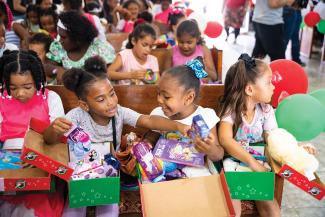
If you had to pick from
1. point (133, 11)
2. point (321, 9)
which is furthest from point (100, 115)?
point (321, 9)

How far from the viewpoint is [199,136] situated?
1.76 metres

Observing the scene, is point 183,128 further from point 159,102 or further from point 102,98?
point 102,98

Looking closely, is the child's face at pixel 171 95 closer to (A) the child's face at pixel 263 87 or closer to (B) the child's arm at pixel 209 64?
(A) the child's face at pixel 263 87

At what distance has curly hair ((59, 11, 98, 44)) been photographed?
3107mm

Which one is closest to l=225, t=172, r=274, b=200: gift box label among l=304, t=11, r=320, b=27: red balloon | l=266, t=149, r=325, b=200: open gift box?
l=266, t=149, r=325, b=200: open gift box

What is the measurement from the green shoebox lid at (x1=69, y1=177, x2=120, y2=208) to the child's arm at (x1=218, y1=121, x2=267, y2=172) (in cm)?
67

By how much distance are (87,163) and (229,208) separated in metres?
0.70

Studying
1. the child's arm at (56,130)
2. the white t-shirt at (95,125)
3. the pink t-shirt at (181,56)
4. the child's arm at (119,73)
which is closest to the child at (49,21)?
the child's arm at (119,73)

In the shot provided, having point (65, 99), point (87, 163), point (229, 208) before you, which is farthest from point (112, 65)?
point (229, 208)

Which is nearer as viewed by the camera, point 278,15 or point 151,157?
point 151,157

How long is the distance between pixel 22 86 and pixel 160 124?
83 cm

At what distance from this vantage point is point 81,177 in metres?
1.72

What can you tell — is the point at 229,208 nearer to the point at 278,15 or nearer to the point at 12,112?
the point at 12,112

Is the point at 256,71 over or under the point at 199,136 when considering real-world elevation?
over
